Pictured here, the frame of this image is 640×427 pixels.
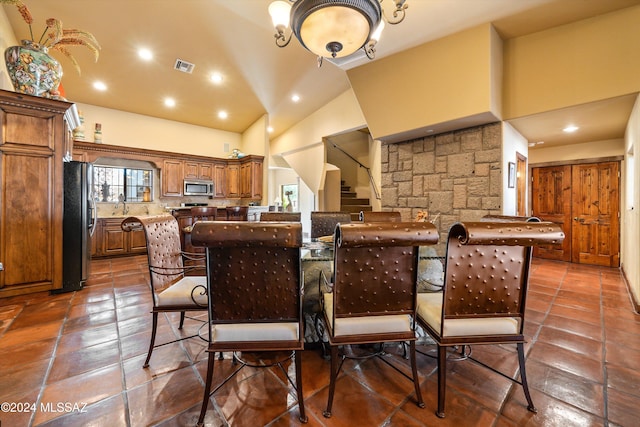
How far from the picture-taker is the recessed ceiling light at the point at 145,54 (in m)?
3.96

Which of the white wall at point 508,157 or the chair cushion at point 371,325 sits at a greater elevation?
the white wall at point 508,157

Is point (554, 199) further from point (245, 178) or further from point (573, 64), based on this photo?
point (245, 178)

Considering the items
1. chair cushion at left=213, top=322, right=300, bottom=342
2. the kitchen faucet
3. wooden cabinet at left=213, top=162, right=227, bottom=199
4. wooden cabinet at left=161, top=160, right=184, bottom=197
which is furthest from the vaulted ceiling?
chair cushion at left=213, top=322, right=300, bottom=342

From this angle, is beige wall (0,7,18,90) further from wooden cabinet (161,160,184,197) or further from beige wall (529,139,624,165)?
beige wall (529,139,624,165)

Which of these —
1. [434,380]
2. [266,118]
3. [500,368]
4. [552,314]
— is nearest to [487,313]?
[434,380]

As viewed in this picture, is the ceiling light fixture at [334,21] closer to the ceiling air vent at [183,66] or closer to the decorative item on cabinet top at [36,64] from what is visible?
the decorative item on cabinet top at [36,64]

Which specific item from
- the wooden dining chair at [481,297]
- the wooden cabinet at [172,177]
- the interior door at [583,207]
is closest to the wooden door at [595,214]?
the interior door at [583,207]

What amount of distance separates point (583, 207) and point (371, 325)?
5870mm

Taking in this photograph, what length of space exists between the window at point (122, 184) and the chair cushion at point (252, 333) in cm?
582

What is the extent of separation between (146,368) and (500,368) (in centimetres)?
232

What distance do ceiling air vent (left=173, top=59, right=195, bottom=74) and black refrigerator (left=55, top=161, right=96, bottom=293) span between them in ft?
7.31

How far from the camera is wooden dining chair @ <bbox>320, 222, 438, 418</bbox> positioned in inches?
48.3

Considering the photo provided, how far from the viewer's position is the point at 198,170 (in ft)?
21.2

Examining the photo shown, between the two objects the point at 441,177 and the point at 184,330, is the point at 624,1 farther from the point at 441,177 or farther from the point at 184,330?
the point at 184,330
